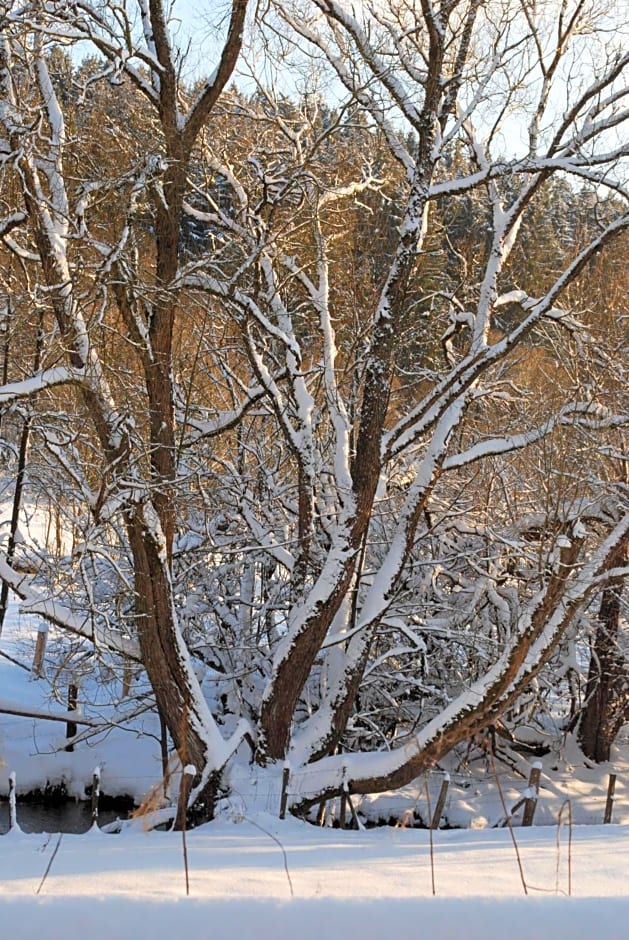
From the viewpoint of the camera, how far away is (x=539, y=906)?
267cm

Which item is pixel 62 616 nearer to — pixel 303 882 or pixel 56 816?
pixel 56 816

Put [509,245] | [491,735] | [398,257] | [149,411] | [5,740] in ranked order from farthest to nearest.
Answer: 1. [5,740]
2. [491,735]
3. [509,245]
4. [398,257]
5. [149,411]

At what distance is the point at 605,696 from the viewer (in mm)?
10984

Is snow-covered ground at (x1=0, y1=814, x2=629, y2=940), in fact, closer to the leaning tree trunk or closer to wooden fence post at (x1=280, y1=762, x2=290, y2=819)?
wooden fence post at (x1=280, y1=762, x2=290, y2=819)

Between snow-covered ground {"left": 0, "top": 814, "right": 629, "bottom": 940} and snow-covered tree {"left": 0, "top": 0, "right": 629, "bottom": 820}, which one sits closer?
snow-covered ground {"left": 0, "top": 814, "right": 629, "bottom": 940}

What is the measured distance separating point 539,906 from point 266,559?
7219 millimetres

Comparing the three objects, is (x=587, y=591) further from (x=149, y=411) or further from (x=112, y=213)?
(x=112, y=213)

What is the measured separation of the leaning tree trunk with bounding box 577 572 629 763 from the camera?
35.6 ft

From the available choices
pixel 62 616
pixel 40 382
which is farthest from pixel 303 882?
pixel 62 616

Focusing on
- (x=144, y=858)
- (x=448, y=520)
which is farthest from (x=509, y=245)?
(x=144, y=858)

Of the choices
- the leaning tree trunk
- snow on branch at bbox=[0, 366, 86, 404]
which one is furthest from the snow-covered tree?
the leaning tree trunk

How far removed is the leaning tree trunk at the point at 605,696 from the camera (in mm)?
10844

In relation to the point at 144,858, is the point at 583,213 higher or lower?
higher

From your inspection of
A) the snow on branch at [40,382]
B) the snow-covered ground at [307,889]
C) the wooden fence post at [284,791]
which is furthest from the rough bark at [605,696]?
the snow on branch at [40,382]
